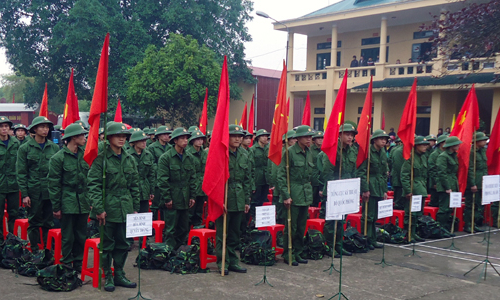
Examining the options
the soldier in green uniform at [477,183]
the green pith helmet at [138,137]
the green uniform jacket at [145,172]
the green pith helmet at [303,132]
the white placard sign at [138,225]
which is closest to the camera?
the white placard sign at [138,225]

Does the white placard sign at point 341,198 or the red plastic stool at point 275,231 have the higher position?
the white placard sign at point 341,198

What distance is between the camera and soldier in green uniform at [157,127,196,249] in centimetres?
796

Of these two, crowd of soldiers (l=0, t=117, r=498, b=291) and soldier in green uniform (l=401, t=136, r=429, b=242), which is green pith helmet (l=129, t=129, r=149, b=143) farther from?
soldier in green uniform (l=401, t=136, r=429, b=242)

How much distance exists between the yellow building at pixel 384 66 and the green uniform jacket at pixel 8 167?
17266 mm

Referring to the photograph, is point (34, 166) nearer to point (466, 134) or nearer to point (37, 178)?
point (37, 178)

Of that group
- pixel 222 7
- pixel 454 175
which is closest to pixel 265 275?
pixel 454 175

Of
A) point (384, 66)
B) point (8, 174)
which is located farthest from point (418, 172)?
point (384, 66)

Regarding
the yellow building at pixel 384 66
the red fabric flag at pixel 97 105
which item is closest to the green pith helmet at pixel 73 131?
the red fabric flag at pixel 97 105

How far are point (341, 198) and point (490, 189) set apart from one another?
12.1 ft

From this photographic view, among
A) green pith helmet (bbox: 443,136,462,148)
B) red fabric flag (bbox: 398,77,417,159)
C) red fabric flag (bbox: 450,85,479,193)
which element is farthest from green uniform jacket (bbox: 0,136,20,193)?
red fabric flag (bbox: 450,85,479,193)

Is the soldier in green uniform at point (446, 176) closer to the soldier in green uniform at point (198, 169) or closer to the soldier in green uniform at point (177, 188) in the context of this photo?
the soldier in green uniform at point (198, 169)

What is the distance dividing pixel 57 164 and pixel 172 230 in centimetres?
223

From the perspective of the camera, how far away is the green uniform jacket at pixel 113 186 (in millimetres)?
6185

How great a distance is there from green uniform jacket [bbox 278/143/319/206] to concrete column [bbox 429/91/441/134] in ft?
54.0
